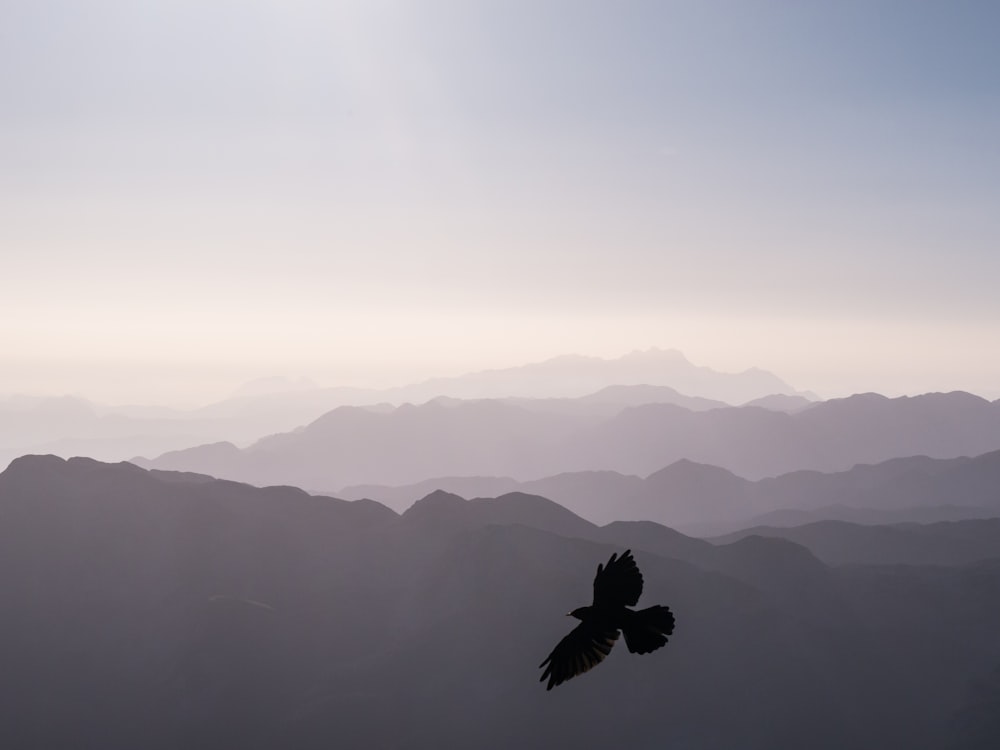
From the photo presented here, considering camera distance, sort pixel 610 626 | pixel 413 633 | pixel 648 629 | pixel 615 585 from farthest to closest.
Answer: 1. pixel 413 633
2. pixel 615 585
3. pixel 610 626
4. pixel 648 629

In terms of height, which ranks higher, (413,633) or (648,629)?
(648,629)

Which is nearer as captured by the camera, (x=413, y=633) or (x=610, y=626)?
(x=610, y=626)

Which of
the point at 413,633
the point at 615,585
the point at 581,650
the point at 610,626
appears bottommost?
the point at 413,633

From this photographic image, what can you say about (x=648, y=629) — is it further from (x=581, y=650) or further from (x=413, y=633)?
(x=413, y=633)

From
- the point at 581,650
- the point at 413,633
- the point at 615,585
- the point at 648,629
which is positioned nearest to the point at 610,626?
the point at 581,650

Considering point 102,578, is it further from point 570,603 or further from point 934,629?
point 934,629

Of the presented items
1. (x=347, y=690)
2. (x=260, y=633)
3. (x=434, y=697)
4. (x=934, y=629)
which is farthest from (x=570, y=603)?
(x=934, y=629)

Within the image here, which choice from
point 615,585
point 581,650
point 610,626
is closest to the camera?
point 581,650

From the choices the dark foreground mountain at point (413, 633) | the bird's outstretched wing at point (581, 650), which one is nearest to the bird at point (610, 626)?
the bird's outstretched wing at point (581, 650)

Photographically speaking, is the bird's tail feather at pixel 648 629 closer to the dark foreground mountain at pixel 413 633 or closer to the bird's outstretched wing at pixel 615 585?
the bird's outstretched wing at pixel 615 585
